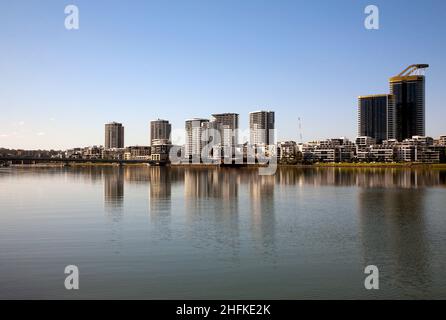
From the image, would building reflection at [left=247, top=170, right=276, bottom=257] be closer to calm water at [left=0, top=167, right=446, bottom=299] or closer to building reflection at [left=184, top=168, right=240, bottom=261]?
calm water at [left=0, top=167, right=446, bottom=299]

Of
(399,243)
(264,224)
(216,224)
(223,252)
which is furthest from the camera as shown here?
(264,224)

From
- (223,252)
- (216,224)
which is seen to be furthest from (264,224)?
(223,252)

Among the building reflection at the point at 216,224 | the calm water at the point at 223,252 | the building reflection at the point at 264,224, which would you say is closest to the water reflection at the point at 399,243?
the calm water at the point at 223,252

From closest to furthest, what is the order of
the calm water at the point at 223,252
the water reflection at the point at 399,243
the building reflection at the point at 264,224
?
the calm water at the point at 223,252, the water reflection at the point at 399,243, the building reflection at the point at 264,224

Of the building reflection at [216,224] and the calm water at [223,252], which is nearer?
the calm water at [223,252]

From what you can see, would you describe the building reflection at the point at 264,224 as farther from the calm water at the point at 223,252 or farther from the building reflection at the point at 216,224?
the building reflection at the point at 216,224

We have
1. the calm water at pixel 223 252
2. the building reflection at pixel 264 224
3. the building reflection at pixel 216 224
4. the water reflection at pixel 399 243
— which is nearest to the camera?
the calm water at pixel 223 252

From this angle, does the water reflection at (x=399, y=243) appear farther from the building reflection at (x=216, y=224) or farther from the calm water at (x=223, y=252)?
the building reflection at (x=216, y=224)

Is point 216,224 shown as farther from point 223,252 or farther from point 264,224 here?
point 223,252

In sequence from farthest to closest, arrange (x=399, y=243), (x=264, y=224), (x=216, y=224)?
1. (x=264, y=224)
2. (x=216, y=224)
3. (x=399, y=243)

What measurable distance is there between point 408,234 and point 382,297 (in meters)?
13.9

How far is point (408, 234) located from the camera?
29797 millimetres
